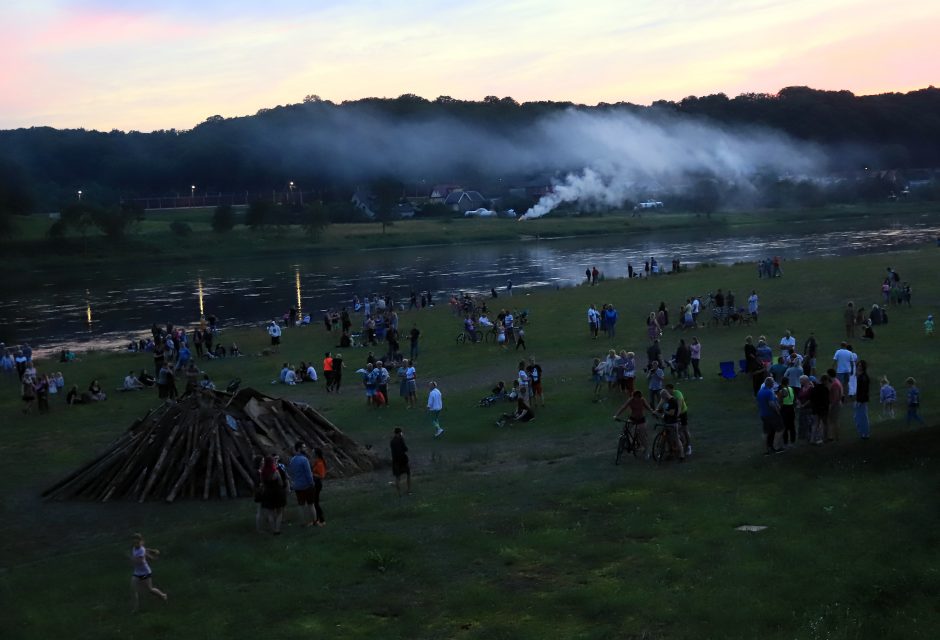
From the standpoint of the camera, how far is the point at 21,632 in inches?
533

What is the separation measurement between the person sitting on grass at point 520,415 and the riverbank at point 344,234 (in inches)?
3554

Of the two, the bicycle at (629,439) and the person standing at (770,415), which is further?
the bicycle at (629,439)

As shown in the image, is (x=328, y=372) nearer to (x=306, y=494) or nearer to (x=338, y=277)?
(x=306, y=494)

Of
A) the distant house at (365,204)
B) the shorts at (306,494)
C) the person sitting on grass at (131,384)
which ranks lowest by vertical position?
the person sitting on grass at (131,384)

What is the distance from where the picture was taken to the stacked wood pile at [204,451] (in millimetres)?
21234

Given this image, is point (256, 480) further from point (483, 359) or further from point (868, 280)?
point (868, 280)

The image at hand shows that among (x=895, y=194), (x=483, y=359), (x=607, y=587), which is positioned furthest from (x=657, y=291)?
(x=895, y=194)

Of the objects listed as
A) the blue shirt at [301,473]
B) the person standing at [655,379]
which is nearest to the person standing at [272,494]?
the blue shirt at [301,473]

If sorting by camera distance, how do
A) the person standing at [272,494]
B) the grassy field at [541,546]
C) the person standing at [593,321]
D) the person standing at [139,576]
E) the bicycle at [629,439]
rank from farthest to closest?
the person standing at [593,321] → the bicycle at [629,439] → the person standing at [272,494] → the person standing at [139,576] → the grassy field at [541,546]

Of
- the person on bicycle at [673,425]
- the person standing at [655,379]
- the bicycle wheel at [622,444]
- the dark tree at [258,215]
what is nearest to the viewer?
the person on bicycle at [673,425]

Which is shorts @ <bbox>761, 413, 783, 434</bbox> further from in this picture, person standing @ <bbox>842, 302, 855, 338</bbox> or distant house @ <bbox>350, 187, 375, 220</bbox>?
distant house @ <bbox>350, 187, 375, 220</bbox>

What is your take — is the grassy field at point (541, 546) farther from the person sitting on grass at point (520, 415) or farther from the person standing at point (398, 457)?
the person standing at point (398, 457)

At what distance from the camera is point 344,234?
135000mm

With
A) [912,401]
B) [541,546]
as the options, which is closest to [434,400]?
[541,546]
